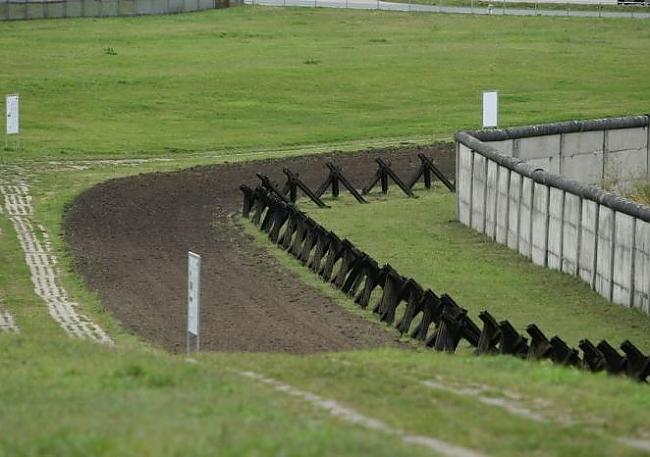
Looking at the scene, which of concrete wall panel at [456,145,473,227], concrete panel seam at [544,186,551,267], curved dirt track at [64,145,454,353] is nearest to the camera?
curved dirt track at [64,145,454,353]

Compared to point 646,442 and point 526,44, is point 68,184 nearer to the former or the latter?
point 646,442

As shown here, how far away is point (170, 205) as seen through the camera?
35.6 m

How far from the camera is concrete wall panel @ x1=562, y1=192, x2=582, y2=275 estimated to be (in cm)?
2820

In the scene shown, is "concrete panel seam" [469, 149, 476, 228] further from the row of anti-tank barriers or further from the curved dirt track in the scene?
the curved dirt track

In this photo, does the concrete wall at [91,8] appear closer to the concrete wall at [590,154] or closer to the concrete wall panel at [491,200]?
the concrete wall at [590,154]

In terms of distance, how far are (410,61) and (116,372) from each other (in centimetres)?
5471

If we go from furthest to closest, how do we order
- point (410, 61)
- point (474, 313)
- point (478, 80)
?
point (410, 61), point (478, 80), point (474, 313)

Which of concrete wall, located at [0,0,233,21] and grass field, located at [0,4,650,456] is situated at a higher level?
concrete wall, located at [0,0,233,21]

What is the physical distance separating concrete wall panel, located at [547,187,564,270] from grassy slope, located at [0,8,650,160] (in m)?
18.3

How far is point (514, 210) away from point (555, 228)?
2.32 m

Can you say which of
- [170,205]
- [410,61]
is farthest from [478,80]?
[170,205]

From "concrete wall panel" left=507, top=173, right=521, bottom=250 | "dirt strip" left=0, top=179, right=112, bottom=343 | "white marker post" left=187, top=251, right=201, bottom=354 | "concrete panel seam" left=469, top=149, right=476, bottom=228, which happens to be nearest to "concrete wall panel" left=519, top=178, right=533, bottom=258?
"concrete wall panel" left=507, top=173, right=521, bottom=250

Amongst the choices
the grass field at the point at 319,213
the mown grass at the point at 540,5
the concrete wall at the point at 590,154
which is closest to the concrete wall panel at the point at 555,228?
the grass field at the point at 319,213

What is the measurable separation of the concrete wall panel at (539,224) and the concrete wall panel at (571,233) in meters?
0.85
